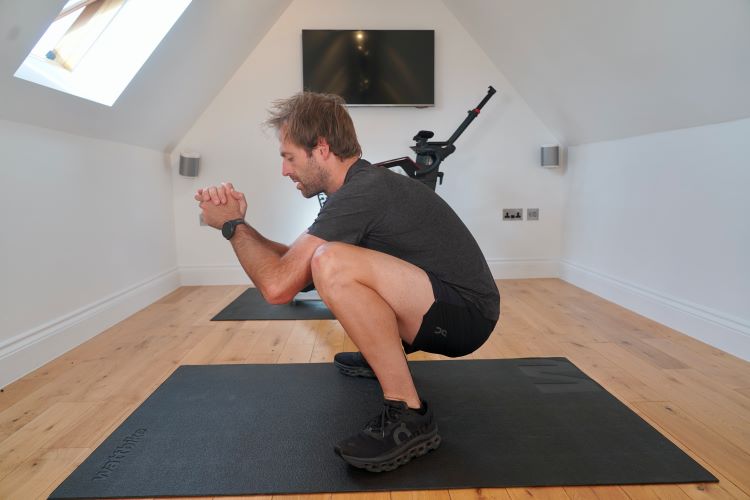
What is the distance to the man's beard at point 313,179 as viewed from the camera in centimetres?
147

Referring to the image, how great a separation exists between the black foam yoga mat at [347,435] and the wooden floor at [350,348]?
55mm

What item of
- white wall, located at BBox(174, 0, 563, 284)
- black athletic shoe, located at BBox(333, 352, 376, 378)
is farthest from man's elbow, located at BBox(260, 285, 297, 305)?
white wall, located at BBox(174, 0, 563, 284)

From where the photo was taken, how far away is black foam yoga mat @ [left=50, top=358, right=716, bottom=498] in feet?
4.06

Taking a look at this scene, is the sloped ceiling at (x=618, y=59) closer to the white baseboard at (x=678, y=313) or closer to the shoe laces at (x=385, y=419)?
the white baseboard at (x=678, y=313)

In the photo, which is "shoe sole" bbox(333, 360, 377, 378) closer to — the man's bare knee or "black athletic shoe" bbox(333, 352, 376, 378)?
"black athletic shoe" bbox(333, 352, 376, 378)

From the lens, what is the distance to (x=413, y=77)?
11.9 ft

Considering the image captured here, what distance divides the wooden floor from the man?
0.74 ft

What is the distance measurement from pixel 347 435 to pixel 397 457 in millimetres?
211

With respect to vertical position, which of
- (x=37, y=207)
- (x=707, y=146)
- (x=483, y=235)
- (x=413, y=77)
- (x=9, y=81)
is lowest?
(x=483, y=235)

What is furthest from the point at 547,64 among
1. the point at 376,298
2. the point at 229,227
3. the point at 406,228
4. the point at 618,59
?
the point at 229,227

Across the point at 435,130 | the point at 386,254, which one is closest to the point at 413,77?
the point at 435,130

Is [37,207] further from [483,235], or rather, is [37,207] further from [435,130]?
[483,235]

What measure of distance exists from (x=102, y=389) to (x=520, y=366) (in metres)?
1.57

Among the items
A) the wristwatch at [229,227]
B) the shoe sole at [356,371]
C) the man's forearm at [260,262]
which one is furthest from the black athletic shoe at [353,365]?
the wristwatch at [229,227]
